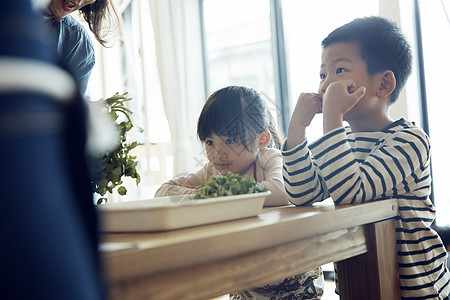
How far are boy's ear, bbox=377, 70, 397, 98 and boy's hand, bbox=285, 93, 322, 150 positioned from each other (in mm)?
167

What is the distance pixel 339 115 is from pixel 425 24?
1946 mm

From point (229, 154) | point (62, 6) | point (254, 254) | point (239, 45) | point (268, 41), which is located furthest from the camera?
point (239, 45)

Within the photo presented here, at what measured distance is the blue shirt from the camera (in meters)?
1.82

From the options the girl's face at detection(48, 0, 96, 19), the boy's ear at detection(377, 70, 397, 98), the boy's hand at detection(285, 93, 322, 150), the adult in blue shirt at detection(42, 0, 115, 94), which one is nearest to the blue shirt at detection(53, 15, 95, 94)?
the adult in blue shirt at detection(42, 0, 115, 94)

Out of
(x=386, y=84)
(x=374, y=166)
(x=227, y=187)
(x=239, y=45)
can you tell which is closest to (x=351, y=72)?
(x=386, y=84)

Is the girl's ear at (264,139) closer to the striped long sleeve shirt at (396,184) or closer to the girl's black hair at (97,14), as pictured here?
the striped long sleeve shirt at (396,184)

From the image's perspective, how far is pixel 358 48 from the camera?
1.23m

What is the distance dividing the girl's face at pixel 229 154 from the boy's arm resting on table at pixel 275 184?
76 millimetres

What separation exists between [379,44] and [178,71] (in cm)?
283

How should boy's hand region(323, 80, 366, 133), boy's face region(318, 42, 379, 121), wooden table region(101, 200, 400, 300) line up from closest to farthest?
wooden table region(101, 200, 400, 300)
boy's hand region(323, 80, 366, 133)
boy's face region(318, 42, 379, 121)

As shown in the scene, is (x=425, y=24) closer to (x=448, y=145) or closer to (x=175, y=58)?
(x=448, y=145)

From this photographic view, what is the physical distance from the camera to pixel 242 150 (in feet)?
4.99

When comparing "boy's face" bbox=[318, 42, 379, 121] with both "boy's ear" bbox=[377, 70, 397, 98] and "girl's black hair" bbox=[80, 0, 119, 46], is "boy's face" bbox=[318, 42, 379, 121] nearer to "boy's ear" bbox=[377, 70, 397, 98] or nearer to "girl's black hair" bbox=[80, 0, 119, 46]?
"boy's ear" bbox=[377, 70, 397, 98]

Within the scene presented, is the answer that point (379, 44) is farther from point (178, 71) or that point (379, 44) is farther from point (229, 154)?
point (178, 71)
